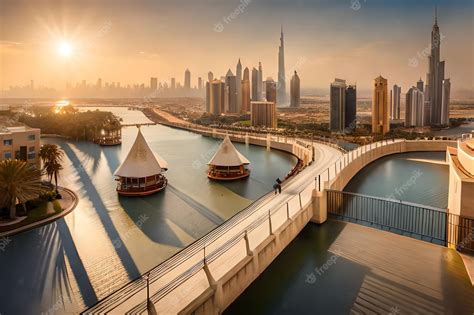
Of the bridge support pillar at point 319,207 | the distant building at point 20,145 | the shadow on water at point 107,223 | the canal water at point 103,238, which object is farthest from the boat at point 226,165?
the bridge support pillar at point 319,207

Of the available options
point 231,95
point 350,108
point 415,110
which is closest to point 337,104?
point 350,108

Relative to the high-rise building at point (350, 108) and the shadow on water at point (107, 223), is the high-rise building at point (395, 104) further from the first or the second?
the shadow on water at point (107, 223)

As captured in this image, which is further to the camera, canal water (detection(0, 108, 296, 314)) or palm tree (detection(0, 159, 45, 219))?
palm tree (detection(0, 159, 45, 219))

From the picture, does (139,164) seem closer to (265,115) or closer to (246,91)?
(265,115)

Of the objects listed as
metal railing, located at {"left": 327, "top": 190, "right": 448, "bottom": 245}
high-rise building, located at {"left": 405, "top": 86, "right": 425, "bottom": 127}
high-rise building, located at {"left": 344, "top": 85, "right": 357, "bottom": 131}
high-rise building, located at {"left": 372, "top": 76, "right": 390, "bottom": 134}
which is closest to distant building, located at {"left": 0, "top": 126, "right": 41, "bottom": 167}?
metal railing, located at {"left": 327, "top": 190, "right": 448, "bottom": 245}

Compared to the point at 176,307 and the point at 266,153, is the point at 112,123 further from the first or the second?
the point at 176,307

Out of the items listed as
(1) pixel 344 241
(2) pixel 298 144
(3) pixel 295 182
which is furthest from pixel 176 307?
(2) pixel 298 144

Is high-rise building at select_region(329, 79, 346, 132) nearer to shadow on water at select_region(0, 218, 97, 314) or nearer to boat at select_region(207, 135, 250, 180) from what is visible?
boat at select_region(207, 135, 250, 180)
